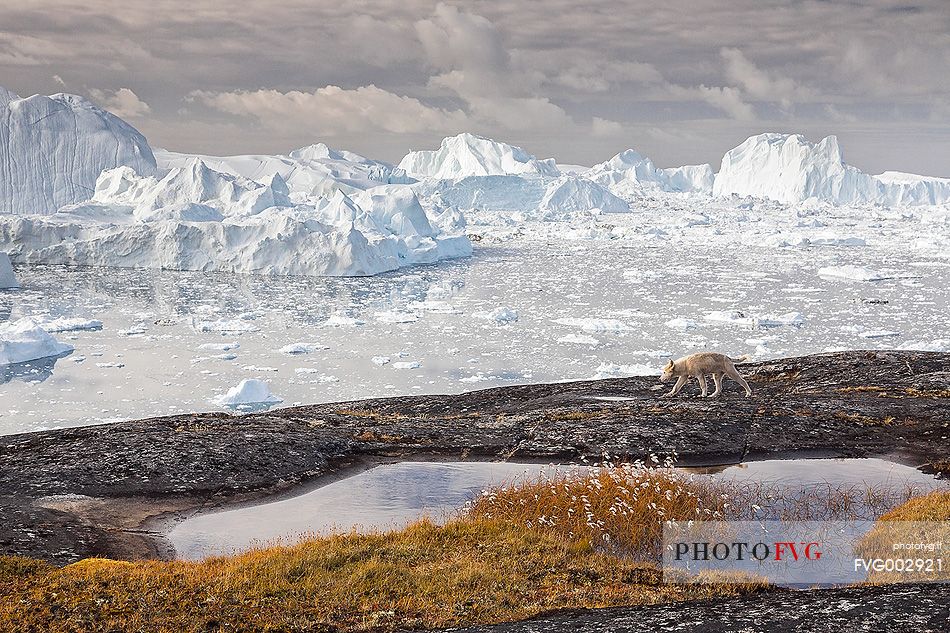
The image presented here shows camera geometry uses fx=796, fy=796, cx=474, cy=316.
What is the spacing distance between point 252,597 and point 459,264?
238 ft

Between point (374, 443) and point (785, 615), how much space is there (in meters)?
8.28

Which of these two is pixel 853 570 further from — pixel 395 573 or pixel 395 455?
pixel 395 455

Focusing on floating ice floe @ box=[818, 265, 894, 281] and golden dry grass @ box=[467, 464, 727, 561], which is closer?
golden dry grass @ box=[467, 464, 727, 561]

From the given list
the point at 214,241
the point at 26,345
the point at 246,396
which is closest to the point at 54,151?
the point at 214,241

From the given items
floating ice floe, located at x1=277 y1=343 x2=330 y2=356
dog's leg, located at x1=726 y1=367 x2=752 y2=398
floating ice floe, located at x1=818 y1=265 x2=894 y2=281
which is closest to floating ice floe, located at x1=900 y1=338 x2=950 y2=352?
dog's leg, located at x1=726 y1=367 x2=752 y2=398

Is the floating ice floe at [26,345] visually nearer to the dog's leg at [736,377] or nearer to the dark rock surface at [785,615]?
the dog's leg at [736,377]

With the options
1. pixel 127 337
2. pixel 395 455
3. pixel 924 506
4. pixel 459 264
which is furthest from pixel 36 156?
pixel 924 506

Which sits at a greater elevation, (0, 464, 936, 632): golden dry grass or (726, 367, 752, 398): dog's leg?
(726, 367, 752, 398): dog's leg

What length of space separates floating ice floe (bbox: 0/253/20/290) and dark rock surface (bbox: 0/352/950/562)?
46.6m

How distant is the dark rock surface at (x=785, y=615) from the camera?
17.2 ft

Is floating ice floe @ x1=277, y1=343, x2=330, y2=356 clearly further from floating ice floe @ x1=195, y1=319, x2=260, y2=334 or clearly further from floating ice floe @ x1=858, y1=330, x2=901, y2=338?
floating ice floe @ x1=858, y1=330, x2=901, y2=338

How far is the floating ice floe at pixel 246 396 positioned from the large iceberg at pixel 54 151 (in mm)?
86579

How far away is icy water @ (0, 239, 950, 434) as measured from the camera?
103ft

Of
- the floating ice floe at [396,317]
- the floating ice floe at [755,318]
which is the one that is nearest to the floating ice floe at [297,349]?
the floating ice floe at [396,317]
